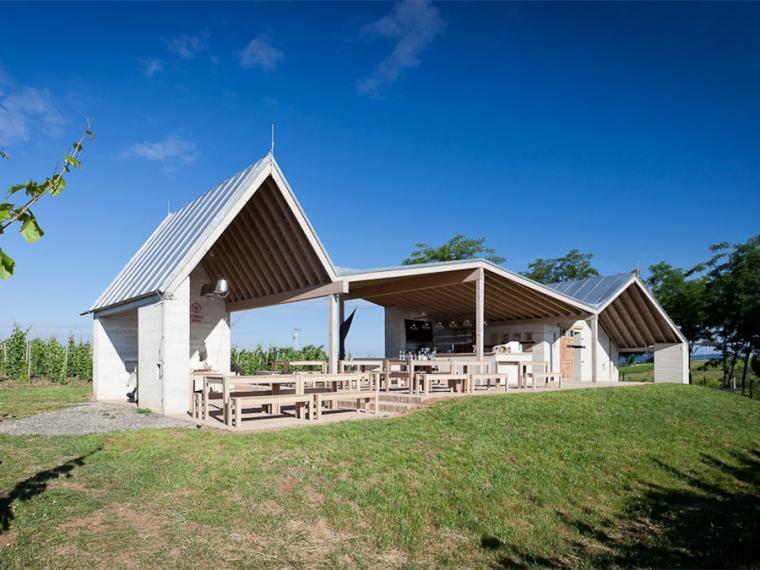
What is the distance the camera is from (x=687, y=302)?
1222 inches

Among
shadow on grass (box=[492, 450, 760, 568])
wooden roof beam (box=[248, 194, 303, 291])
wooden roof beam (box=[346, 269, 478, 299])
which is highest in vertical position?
wooden roof beam (box=[248, 194, 303, 291])

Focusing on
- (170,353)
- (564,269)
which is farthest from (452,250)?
(170,353)

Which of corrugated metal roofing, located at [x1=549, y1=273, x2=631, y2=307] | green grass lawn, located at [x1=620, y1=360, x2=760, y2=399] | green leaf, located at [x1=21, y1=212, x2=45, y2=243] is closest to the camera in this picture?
green leaf, located at [x1=21, y1=212, x2=45, y2=243]

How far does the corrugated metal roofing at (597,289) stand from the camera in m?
20.5

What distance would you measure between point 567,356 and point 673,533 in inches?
650

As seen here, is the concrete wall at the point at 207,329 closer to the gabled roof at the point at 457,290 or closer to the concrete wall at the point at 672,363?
the gabled roof at the point at 457,290

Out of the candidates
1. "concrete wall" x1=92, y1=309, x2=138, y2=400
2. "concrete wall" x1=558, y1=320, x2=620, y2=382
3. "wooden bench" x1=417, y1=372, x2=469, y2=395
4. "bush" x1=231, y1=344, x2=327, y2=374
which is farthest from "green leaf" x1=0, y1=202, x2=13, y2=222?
"bush" x1=231, y1=344, x2=327, y2=374

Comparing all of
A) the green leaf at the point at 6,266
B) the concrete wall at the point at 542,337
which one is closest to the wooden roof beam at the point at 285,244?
the green leaf at the point at 6,266

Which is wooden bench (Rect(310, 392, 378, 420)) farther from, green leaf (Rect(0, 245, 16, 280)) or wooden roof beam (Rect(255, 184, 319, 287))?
green leaf (Rect(0, 245, 16, 280))

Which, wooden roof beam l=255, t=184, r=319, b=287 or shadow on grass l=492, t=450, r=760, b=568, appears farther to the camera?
wooden roof beam l=255, t=184, r=319, b=287

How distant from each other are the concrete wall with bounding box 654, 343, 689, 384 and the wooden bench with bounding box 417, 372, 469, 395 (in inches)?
484

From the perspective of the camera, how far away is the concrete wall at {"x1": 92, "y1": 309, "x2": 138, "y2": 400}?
15156 millimetres

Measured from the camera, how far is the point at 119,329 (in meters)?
15.6

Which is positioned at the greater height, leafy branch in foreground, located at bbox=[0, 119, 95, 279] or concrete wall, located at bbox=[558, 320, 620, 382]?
leafy branch in foreground, located at bbox=[0, 119, 95, 279]
